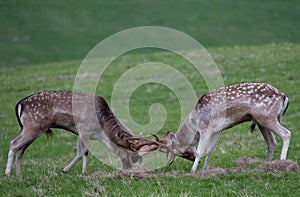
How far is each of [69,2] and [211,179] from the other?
3960cm

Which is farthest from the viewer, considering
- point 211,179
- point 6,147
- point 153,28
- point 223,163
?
point 153,28

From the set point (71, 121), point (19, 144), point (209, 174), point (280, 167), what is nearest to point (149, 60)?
point (71, 121)

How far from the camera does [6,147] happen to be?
48.1ft

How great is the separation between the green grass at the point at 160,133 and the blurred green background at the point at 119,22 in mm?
11618

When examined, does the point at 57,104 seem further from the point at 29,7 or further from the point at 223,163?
the point at 29,7

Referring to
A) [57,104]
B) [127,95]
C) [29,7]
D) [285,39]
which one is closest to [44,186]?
[57,104]

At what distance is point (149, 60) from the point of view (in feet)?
77.3

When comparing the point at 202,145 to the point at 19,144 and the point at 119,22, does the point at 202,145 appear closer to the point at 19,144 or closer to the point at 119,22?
the point at 19,144

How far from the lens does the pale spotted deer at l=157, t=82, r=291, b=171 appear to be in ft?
31.4

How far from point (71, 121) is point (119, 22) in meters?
32.1

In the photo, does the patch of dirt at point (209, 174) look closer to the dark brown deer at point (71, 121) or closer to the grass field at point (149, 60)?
the grass field at point (149, 60)

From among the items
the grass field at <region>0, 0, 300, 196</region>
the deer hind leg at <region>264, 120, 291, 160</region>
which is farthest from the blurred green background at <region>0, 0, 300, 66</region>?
the deer hind leg at <region>264, 120, 291, 160</region>

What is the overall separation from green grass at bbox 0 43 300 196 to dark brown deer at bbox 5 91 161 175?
1.62ft

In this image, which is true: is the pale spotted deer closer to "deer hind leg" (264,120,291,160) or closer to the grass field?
"deer hind leg" (264,120,291,160)
